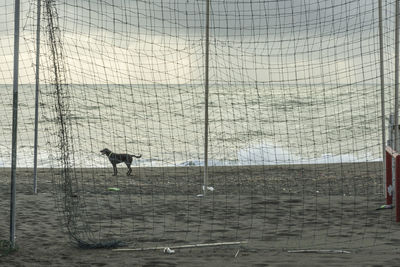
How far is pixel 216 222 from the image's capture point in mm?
7551

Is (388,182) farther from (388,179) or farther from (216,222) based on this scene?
(216,222)

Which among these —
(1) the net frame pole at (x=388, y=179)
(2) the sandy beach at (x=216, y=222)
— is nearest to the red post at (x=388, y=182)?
(1) the net frame pole at (x=388, y=179)

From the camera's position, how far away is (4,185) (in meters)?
10.7

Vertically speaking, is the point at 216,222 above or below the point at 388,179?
below

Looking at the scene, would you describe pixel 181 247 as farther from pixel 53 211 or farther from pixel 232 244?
pixel 53 211

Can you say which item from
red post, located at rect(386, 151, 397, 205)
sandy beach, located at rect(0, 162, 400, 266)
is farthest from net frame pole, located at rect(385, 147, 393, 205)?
sandy beach, located at rect(0, 162, 400, 266)

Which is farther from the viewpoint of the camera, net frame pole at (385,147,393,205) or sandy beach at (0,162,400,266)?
net frame pole at (385,147,393,205)

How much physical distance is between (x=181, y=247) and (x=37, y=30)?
417 centimetres

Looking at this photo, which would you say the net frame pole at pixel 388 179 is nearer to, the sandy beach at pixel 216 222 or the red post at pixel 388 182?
the red post at pixel 388 182

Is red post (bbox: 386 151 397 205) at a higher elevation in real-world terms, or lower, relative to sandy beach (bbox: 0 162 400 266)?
higher

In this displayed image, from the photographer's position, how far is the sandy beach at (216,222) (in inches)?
221

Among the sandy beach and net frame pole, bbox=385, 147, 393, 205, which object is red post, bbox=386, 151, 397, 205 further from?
the sandy beach

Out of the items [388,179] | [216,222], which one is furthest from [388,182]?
[216,222]

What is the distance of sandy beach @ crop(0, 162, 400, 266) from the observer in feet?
18.4
